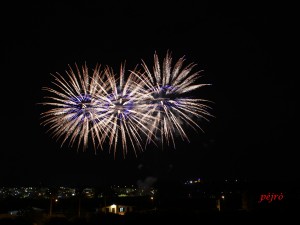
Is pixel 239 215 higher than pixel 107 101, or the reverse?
pixel 107 101

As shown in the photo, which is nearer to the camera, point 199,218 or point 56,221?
point 56,221

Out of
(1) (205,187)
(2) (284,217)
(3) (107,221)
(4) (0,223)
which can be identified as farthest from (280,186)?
(4) (0,223)

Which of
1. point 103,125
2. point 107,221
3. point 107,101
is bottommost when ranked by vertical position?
point 107,221

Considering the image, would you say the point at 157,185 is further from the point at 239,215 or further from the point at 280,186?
the point at 239,215

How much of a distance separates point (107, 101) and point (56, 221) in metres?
6.44

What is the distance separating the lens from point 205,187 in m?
81.7

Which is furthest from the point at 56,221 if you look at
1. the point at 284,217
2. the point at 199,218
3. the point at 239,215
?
the point at 284,217

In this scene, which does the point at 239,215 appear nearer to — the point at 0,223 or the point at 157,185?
the point at 0,223

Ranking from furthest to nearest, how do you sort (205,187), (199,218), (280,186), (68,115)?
(205,187)
(280,186)
(199,218)
(68,115)

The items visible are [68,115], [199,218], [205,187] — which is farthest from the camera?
[205,187]

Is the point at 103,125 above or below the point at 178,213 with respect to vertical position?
above

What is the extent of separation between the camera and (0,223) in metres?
15.4

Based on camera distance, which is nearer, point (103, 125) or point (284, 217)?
point (103, 125)

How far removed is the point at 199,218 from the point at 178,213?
4.07 ft
